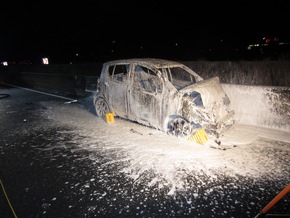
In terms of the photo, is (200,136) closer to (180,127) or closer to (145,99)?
(180,127)

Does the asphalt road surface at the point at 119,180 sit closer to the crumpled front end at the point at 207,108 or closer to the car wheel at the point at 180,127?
the car wheel at the point at 180,127

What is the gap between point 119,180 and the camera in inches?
169

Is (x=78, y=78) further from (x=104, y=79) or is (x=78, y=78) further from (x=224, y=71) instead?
(x=224, y=71)

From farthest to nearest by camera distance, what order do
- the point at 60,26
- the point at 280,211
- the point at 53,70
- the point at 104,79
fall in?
the point at 60,26, the point at 53,70, the point at 104,79, the point at 280,211

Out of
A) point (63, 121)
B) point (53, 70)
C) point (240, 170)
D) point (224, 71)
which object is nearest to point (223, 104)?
Answer: point (240, 170)

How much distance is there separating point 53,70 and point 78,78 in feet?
50.2

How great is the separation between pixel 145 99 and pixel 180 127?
1212 millimetres

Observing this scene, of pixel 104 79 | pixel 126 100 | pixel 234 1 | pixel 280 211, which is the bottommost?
pixel 280 211

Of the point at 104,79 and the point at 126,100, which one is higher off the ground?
the point at 104,79

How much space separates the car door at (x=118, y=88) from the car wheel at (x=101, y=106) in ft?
1.17

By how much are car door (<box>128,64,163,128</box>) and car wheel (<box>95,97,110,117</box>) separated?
1274mm

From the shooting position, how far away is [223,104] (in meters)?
5.89

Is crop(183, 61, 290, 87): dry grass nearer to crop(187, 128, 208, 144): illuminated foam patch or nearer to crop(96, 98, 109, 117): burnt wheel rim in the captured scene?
crop(187, 128, 208, 144): illuminated foam patch

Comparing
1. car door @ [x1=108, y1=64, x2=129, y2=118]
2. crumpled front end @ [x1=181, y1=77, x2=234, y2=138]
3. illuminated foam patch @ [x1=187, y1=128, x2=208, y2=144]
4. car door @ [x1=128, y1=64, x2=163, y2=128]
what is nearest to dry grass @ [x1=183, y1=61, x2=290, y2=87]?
crumpled front end @ [x1=181, y1=77, x2=234, y2=138]
